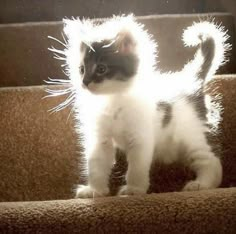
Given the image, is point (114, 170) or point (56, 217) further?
point (114, 170)

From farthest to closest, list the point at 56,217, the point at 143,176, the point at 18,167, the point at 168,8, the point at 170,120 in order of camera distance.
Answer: the point at 168,8 < the point at 18,167 < the point at 170,120 < the point at 143,176 < the point at 56,217

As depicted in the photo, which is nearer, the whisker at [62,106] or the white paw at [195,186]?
the white paw at [195,186]

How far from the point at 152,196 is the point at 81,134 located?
1.72ft

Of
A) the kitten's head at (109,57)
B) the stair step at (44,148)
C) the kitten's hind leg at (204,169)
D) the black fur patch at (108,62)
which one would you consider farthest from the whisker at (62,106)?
the kitten's hind leg at (204,169)

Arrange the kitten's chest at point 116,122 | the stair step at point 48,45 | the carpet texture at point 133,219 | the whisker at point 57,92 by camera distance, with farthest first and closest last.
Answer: the stair step at point 48,45 → the whisker at point 57,92 → the kitten's chest at point 116,122 → the carpet texture at point 133,219

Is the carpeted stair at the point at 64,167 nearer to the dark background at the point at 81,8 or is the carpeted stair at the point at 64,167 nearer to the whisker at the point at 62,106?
the whisker at the point at 62,106

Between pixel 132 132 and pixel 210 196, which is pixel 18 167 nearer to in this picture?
pixel 132 132

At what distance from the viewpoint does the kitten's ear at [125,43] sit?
1.31m

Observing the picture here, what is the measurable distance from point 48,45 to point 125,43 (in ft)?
2.04

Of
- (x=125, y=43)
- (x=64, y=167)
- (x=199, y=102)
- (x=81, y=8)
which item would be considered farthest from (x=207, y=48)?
(x=81, y=8)

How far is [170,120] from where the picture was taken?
144cm

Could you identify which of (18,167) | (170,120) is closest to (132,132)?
(170,120)

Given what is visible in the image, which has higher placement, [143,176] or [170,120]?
[170,120]

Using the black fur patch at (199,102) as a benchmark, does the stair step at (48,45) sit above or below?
above
